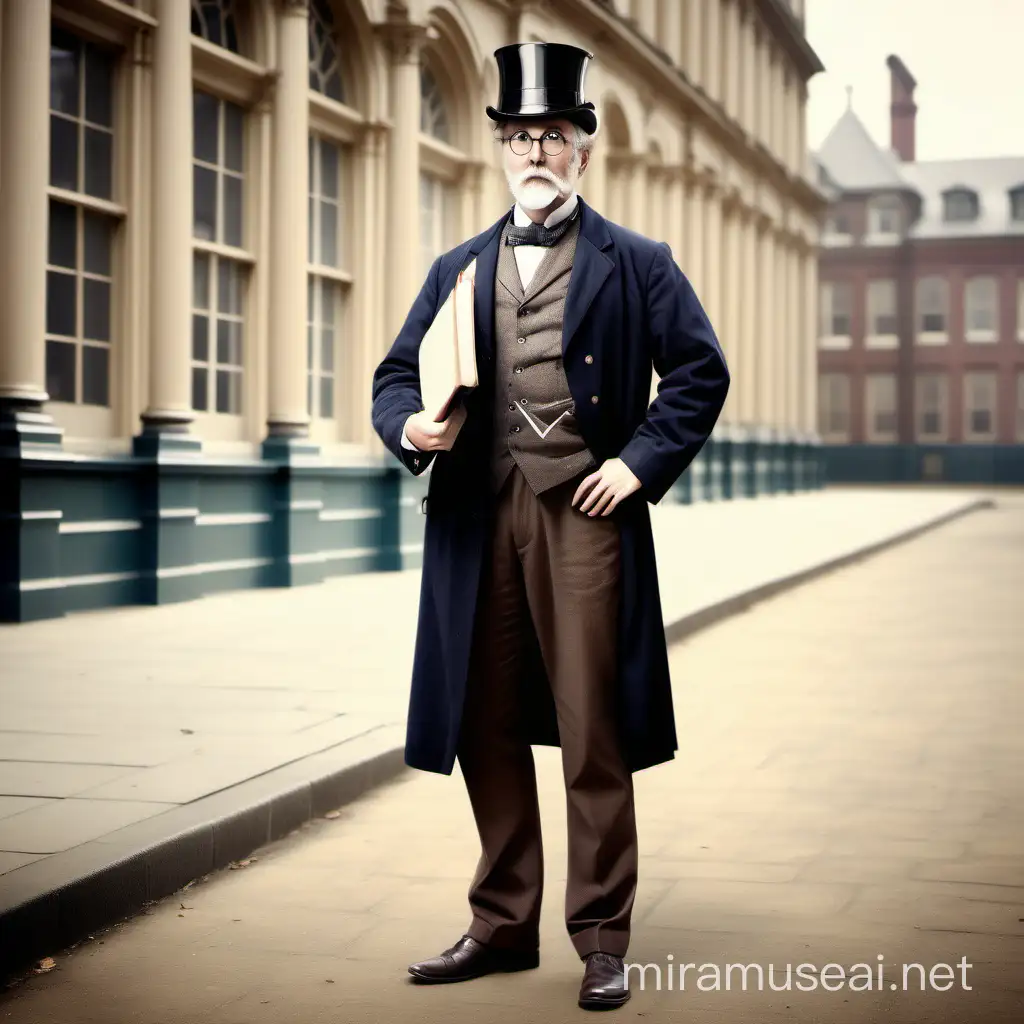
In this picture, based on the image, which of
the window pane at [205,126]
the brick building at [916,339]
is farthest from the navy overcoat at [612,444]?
the brick building at [916,339]

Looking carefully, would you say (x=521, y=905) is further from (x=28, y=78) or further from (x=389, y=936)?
(x=28, y=78)

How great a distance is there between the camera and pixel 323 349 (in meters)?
15.5

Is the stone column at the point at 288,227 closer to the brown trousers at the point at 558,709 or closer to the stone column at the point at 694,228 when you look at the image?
the brown trousers at the point at 558,709

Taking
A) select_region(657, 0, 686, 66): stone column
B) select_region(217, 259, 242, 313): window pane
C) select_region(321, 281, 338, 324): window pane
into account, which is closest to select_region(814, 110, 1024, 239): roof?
select_region(657, 0, 686, 66): stone column

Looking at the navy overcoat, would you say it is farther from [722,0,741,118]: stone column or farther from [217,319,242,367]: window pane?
[722,0,741,118]: stone column

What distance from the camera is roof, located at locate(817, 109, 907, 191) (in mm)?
59438

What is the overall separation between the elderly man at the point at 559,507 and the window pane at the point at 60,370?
7.97 m

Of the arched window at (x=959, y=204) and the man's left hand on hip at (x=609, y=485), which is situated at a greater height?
the arched window at (x=959, y=204)

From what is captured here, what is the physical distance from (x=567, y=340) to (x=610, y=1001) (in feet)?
4.66

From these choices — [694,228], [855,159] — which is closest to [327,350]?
[694,228]

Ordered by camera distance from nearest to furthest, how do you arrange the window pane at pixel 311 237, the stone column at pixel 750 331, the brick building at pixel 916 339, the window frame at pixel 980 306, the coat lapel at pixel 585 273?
the coat lapel at pixel 585 273 < the window pane at pixel 311 237 < the stone column at pixel 750 331 < the brick building at pixel 916 339 < the window frame at pixel 980 306

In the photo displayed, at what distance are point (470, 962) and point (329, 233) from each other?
1221 cm

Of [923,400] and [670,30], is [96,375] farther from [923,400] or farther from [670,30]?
[923,400]

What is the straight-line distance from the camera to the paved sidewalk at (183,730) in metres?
4.51
